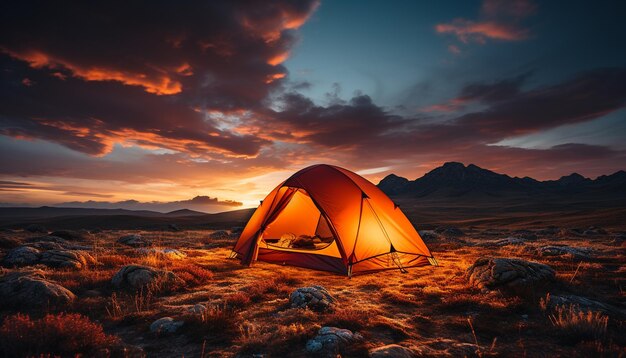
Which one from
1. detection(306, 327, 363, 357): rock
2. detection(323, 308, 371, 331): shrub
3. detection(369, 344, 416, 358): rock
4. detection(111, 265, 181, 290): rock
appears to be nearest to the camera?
detection(369, 344, 416, 358): rock

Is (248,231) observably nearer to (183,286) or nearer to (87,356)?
(183,286)

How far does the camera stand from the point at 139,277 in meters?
8.56

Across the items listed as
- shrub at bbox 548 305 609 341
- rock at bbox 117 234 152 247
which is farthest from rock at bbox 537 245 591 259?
rock at bbox 117 234 152 247

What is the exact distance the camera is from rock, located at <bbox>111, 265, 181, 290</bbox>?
8.43m

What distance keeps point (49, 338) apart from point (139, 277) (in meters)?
4.39

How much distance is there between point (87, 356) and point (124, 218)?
65088mm

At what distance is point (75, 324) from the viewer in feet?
15.3

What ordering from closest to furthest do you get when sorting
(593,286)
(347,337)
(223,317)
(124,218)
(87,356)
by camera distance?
1. (87,356)
2. (347,337)
3. (223,317)
4. (593,286)
5. (124,218)

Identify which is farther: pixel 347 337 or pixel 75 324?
pixel 347 337

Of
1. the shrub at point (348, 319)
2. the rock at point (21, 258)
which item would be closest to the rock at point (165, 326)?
the shrub at point (348, 319)

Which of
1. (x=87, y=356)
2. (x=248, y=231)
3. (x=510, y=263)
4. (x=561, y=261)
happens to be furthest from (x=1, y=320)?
(x=561, y=261)

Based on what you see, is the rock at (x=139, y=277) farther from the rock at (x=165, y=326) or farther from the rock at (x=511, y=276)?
the rock at (x=511, y=276)

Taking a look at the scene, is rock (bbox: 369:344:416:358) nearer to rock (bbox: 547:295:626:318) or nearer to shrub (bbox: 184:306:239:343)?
shrub (bbox: 184:306:239:343)

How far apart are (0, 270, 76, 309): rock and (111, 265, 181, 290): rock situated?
4.52 ft
